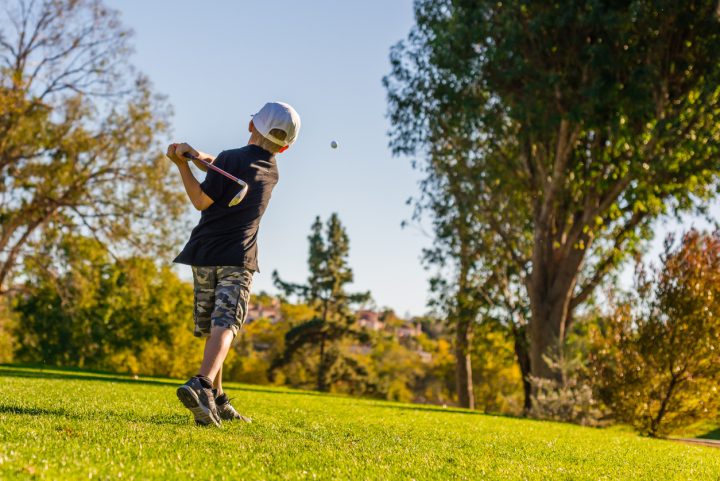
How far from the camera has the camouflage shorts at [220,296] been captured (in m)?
5.82

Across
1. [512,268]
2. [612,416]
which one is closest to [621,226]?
[512,268]

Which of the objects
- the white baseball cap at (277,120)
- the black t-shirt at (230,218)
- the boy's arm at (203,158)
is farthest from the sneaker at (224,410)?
the white baseball cap at (277,120)

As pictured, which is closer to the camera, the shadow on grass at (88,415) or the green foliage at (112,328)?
the shadow on grass at (88,415)

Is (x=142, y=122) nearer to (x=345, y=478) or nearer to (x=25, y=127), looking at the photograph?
(x=25, y=127)

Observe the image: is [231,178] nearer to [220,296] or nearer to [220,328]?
[220,296]

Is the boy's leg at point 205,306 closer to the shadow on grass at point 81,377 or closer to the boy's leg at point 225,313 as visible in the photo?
the boy's leg at point 225,313

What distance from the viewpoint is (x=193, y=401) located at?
5.30m

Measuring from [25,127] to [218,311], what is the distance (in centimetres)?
2602

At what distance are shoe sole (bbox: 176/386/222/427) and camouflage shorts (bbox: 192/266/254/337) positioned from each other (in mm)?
637

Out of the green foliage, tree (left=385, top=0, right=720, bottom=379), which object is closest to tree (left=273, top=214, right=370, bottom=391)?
the green foliage

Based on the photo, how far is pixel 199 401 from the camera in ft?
17.5

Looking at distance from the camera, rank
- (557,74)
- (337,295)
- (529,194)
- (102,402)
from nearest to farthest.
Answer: (102,402)
(557,74)
(529,194)
(337,295)

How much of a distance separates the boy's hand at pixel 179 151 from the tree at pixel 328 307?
2160 inches

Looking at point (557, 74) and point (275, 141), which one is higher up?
point (557, 74)
